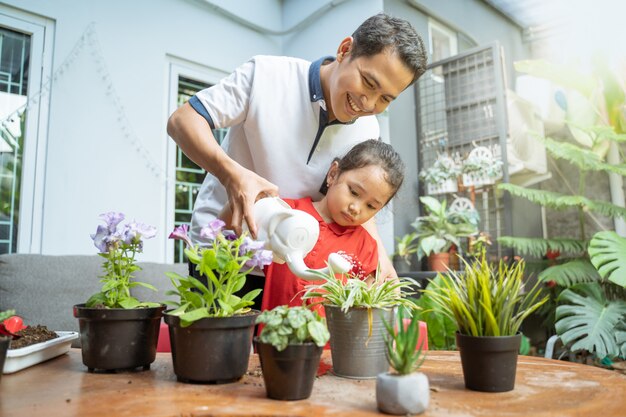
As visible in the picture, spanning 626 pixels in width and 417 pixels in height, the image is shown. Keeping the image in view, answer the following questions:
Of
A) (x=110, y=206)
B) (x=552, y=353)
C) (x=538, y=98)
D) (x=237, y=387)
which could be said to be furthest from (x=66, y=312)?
(x=538, y=98)

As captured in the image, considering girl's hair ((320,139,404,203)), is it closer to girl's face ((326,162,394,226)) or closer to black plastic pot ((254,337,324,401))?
girl's face ((326,162,394,226))

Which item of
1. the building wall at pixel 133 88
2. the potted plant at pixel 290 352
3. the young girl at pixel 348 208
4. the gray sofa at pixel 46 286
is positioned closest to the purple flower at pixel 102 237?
the potted plant at pixel 290 352

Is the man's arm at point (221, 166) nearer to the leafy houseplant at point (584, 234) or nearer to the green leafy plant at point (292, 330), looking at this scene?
the green leafy plant at point (292, 330)

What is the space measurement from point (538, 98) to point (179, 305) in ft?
14.0

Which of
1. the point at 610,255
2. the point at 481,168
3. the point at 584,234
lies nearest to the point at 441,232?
the point at 481,168

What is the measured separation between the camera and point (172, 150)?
3770 mm

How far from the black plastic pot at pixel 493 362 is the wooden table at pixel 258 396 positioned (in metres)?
0.02

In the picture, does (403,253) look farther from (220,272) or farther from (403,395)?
(403,395)

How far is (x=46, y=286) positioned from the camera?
249 cm

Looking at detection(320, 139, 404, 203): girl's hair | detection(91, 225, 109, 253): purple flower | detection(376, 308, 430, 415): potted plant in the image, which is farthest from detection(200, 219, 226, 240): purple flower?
detection(320, 139, 404, 203): girl's hair

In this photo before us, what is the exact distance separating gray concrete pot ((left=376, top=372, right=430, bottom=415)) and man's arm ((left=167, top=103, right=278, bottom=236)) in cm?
42

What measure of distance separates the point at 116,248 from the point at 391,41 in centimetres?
85

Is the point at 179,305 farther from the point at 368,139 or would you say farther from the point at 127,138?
the point at 127,138

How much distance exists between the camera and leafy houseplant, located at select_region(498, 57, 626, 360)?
2.77m
